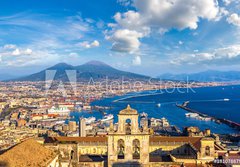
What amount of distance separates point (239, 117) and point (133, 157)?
58339 mm

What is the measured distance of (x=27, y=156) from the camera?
14.2 m

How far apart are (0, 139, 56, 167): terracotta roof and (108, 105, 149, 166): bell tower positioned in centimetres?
457

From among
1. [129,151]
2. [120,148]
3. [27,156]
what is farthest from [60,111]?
[27,156]

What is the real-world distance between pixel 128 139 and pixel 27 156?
7.19 m

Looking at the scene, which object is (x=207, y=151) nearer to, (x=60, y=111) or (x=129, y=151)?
(x=129, y=151)

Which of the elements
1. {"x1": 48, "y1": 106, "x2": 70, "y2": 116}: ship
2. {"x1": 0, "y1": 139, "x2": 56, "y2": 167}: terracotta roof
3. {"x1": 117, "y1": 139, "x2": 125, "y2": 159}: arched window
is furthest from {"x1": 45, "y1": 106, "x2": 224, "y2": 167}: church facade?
{"x1": 48, "y1": 106, "x2": 70, "y2": 116}: ship

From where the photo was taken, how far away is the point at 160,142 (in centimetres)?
2361

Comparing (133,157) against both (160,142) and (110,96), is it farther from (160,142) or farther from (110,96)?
(110,96)

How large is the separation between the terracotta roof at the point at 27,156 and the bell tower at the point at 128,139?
457 cm

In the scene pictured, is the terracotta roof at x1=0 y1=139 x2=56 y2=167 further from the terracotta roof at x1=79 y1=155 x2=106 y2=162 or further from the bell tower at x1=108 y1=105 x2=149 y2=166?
the terracotta roof at x1=79 y1=155 x2=106 y2=162

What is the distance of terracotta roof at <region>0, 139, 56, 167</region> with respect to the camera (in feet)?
42.9

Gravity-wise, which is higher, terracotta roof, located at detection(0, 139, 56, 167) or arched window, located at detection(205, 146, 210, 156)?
terracotta roof, located at detection(0, 139, 56, 167)

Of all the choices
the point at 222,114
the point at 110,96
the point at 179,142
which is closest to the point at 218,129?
the point at 222,114

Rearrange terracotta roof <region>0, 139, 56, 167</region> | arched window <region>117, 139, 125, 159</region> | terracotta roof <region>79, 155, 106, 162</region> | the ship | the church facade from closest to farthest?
terracotta roof <region>0, 139, 56, 167</region> < the church facade < arched window <region>117, 139, 125, 159</region> < terracotta roof <region>79, 155, 106, 162</region> < the ship
